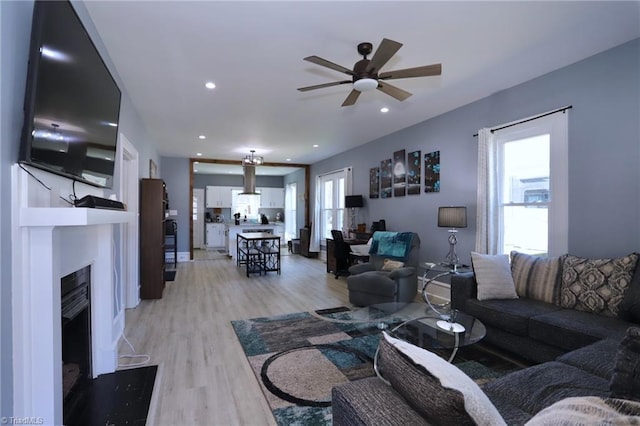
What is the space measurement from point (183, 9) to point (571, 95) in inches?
140

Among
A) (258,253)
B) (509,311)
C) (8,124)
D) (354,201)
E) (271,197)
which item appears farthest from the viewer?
(271,197)

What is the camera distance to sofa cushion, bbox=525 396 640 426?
28.2 inches

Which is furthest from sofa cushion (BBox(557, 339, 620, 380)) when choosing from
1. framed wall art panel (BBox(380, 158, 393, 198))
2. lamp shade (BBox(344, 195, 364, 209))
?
lamp shade (BBox(344, 195, 364, 209))

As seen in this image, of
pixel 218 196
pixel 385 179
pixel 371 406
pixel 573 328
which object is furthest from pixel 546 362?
pixel 218 196

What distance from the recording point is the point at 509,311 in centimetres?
267

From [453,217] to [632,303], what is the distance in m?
1.78

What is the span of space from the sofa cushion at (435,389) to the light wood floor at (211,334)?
1.30 meters

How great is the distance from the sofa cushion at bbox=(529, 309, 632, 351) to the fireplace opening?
129 inches

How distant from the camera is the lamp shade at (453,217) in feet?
12.2

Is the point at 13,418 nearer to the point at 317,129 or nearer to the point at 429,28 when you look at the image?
the point at 429,28

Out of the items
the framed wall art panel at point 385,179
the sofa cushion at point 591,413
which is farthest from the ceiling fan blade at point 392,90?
the framed wall art panel at point 385,179

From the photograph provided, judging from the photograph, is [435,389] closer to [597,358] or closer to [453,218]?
[597,358]

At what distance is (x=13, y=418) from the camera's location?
1.32 meters

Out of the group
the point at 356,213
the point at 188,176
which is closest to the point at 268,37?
the point at 356,213
